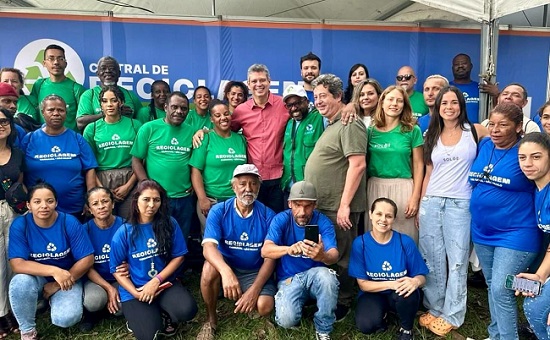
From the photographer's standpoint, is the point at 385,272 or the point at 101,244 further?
the point at 101,244

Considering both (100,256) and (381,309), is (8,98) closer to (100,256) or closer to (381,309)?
(100,256)

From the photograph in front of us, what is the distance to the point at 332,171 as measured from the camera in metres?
3.52

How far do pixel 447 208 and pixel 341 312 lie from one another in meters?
1.21

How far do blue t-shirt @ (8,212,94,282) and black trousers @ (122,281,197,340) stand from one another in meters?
0.60

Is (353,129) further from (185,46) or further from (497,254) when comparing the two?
(185,46)

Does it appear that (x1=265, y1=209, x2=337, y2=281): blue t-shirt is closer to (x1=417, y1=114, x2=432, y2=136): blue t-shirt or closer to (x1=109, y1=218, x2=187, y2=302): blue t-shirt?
(x1=109, y1=218, x2=187, y2=302): blue t-shirt

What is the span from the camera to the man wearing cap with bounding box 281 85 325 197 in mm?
3881

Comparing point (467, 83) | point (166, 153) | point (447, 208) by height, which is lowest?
point (447, 208)

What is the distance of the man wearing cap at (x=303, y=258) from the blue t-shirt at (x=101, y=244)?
1.32 metres

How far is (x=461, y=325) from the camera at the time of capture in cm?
349

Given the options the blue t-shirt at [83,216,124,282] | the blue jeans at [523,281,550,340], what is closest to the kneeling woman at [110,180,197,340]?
the blue t-shirt at [83,216,124,282]

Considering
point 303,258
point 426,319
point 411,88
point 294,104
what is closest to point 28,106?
point 294,104

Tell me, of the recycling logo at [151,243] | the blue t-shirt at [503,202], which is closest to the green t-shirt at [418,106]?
the blue t-shirt at [503,202]

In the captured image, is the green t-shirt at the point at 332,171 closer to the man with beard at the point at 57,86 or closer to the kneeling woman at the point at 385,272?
the kneeling woman at the point at 385,272
